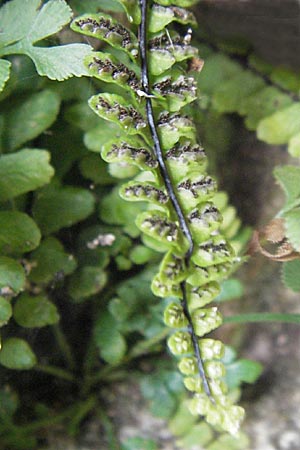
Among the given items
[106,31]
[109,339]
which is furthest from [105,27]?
[109,339]

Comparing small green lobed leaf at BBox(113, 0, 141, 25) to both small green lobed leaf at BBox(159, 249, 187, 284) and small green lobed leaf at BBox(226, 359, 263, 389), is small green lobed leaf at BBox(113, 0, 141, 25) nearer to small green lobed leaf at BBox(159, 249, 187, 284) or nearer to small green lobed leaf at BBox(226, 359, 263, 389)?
small green lobed leaf at BBox(159, 249, 187, 284)

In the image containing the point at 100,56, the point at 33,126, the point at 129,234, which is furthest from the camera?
the point at 129,234

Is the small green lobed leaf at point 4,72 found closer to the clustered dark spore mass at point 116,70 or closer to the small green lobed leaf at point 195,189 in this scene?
the clustered dark spore mass at point 116,70

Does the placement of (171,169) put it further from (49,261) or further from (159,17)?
(49,261)

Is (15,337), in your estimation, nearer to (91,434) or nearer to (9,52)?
(91,434)

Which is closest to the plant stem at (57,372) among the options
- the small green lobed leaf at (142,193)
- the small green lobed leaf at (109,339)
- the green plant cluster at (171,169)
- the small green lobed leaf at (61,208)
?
the small green lobed leaf at (109,339)

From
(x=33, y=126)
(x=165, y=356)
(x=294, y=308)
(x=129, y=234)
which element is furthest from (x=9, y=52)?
(x=294, y=308)

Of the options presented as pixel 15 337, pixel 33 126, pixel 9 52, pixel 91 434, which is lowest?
pixel 91 434
